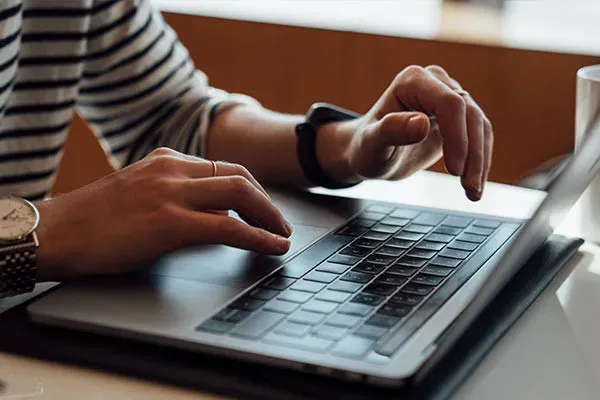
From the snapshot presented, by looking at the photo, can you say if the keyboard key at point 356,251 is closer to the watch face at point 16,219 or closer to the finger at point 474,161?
the finger at point 474,161

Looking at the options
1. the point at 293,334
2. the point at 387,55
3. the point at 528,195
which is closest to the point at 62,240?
the point at 293,334

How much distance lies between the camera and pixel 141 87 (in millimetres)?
1150

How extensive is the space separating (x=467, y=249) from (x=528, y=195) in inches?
9.5

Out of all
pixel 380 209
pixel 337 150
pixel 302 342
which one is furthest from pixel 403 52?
pixel 302 342

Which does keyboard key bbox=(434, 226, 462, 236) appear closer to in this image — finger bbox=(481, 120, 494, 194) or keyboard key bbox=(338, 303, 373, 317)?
finger bbox=(481, 120, 494, 194)

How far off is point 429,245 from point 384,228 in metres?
0.06

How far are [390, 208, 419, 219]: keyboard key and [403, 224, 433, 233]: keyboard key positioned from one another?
2 centimetres

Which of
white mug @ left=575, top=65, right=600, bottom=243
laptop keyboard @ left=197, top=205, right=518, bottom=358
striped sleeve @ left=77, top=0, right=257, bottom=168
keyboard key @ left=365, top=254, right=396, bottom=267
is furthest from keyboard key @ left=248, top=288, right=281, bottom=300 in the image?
striped sleeve @ left=77, top=0, right=257, bottom=168

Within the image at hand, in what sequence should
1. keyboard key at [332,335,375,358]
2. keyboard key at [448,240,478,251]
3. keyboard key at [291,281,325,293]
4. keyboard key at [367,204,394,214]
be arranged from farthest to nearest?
keyboard key at [367,204,394,214]
keyboard key at [448,240,478,251]
keyboard key at [291,281,325,293]
keyboard key at [332,335,375,358]

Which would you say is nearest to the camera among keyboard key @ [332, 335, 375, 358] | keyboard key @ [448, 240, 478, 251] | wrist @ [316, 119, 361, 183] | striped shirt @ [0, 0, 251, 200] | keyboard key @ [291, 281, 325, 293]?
keyboard key @ [332, 335, 375, 358]

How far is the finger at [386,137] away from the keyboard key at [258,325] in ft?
0.85

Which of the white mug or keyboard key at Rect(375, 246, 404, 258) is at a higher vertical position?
the white mug

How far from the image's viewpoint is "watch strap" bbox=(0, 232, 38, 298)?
0.67 metres

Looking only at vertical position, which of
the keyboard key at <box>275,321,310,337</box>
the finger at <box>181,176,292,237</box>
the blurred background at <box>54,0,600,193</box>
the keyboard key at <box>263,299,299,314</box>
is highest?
the finger at <box>181,176,292,237</box>
